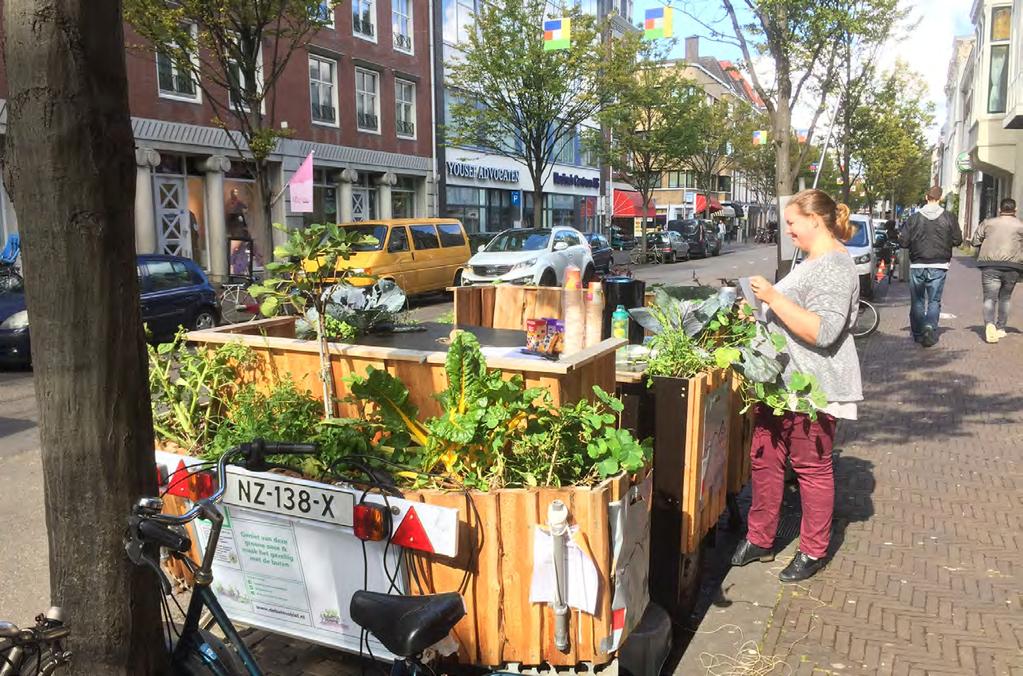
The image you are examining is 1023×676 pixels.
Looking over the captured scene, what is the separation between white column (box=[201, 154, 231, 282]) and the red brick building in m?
0.03

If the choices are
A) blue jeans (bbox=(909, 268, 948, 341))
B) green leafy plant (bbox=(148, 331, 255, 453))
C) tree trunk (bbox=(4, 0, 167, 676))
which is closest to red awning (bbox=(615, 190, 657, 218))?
blue jeans (bbox=(909, 268, 948, 341))

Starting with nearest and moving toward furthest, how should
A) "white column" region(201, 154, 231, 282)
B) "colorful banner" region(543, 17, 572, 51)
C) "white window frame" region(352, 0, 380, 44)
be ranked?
1. "colorful banner" region(543, 17, 572, 51)
2. "white column" region(201, 154, 231, 282)
3. "white window frame" region(352, 0, 380, 44)

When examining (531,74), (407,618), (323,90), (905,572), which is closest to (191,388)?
(407,618)

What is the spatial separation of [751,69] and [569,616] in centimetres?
1057

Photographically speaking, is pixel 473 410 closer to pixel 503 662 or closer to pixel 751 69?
pixel 503 662

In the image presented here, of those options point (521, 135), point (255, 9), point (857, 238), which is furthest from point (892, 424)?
point (521, 135)

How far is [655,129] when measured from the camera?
36094mm

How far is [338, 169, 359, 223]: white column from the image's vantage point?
26734 millimetres

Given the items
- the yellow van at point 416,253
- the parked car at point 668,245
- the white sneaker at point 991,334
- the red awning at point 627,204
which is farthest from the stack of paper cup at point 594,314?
the red awning at point 627,204

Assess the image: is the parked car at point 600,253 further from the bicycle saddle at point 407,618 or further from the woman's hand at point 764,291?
the bicycle saddle at point 407,618

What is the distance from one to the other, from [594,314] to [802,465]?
1.92 m

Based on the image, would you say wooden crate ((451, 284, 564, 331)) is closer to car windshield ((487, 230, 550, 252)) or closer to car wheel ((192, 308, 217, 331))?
car wheel ((192, 308, 217, 331))

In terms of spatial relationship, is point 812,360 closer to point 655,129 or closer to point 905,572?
point 905,572

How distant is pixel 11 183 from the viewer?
7.20 feet
